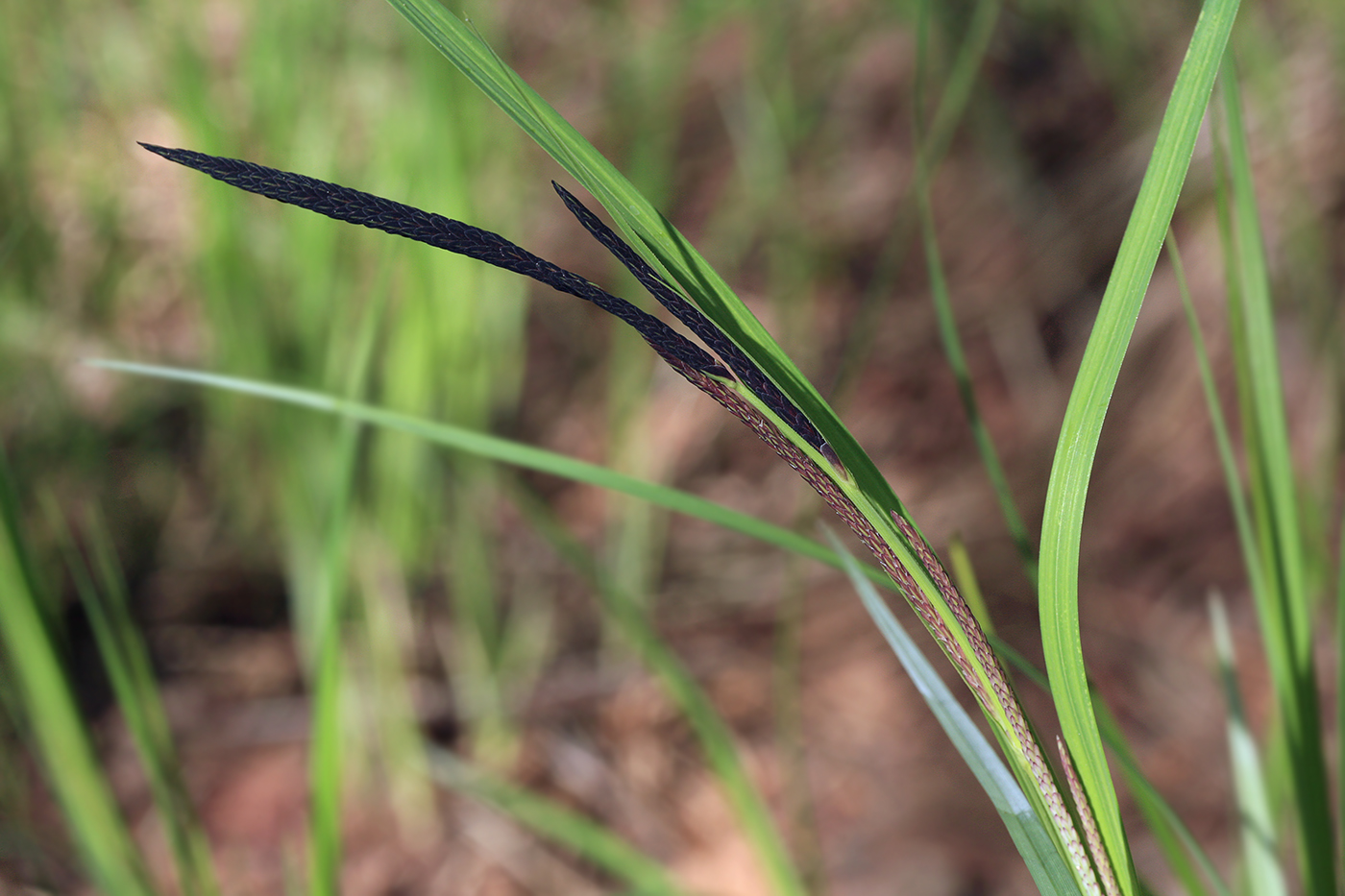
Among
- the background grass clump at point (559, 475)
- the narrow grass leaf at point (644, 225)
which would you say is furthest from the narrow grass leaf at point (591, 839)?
the narrow grass leaf at point (644, 225)

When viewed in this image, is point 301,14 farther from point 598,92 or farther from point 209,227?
point 598,92

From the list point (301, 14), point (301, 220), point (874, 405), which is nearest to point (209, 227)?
point (301, 220)

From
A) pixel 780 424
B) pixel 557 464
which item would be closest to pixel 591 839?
pixel 557 464

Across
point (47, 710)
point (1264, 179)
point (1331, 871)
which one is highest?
point (1264, 179)

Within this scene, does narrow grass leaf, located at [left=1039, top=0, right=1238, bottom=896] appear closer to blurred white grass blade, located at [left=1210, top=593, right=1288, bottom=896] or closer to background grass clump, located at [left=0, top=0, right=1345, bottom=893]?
blurred white grass blade, located at [left=1210, top=593, right=1288, bottom=896]

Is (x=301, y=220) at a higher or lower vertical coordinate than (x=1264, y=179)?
lower

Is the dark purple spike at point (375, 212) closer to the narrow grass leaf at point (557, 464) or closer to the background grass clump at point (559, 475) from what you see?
the narrow grass leaf at point (557, 464)

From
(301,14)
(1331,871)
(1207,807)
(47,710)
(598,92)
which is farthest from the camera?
(598,92)

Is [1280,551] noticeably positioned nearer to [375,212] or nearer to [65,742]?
[375,212]
